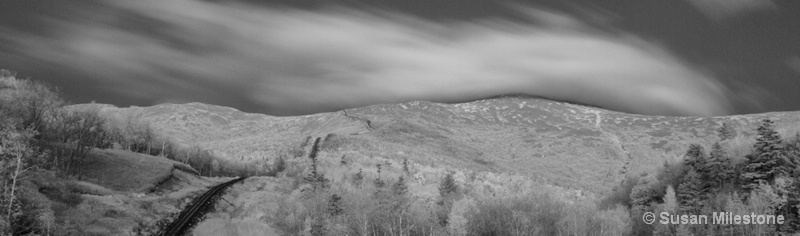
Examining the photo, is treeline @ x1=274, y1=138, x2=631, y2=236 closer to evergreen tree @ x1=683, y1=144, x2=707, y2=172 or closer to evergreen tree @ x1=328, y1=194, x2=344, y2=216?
evergreen tree @ x1=328, y1=194, x2=344, y2=216

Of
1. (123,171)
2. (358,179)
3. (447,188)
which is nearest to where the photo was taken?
(123,171)

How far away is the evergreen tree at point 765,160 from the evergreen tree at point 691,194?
7.82 feet

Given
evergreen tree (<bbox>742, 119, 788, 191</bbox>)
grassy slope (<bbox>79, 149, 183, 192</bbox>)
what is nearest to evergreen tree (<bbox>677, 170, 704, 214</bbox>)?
evergreen tree (<bbox>742, 119, 788, 191</bbox>)

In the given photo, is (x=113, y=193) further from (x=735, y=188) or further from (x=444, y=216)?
(x=735, y=188)

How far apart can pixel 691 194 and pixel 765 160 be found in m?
4.30

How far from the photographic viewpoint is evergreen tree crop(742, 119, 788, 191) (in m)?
27.8

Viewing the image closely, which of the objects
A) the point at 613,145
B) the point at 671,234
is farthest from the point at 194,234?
the point at 613,145

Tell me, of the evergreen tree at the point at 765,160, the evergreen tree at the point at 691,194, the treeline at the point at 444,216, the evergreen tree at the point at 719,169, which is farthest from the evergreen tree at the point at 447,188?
the evergreen tree at the point at 765,160

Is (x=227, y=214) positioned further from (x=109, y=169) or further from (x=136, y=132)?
(x=136, y=132)

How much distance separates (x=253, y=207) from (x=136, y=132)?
5015cm

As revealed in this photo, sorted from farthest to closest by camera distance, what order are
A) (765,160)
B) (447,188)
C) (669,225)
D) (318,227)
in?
(447,188) < (318,227) < (669,225) < (765,160)

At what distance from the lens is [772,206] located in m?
25.5

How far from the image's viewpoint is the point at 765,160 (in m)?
28.5

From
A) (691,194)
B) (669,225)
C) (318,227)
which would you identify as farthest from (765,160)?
(318,227)
